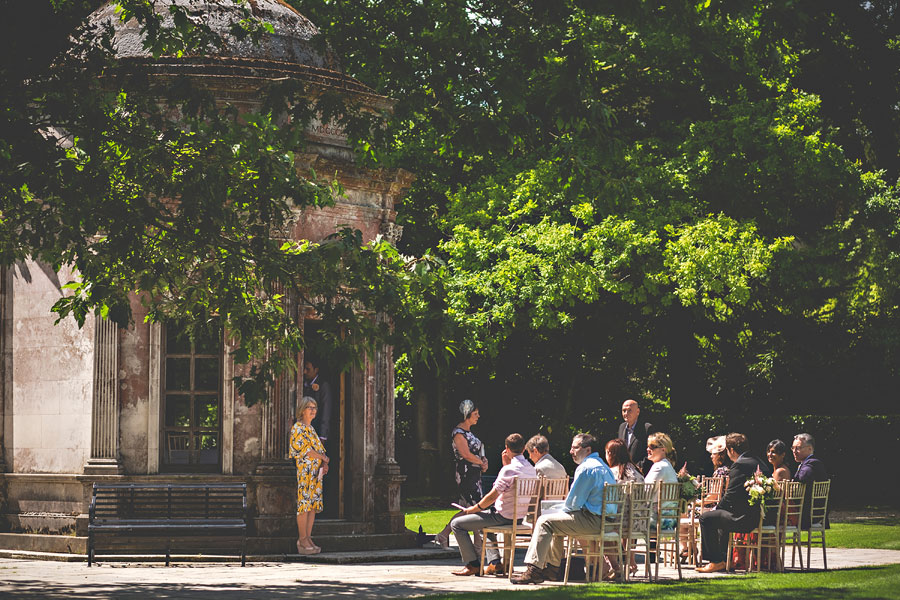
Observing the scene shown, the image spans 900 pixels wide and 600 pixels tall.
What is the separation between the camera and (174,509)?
1562cm

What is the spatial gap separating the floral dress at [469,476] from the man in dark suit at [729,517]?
8.87 ft

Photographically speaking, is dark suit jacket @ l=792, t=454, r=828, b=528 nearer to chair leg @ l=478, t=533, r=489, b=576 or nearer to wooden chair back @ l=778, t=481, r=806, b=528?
wooden chair back @ l=778, t=481, r=806, b=528

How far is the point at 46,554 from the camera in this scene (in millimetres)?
15703

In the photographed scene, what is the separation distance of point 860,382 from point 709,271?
33.1 feet

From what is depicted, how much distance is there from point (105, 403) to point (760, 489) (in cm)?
819

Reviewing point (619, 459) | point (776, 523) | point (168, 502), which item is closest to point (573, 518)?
point (619, 459)

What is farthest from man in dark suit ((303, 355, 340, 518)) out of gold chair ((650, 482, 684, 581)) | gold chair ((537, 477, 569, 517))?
gold chair ((650, 482, 684, 581))

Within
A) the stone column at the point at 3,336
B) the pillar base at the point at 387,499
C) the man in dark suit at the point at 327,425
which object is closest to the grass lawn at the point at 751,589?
the pillar base at the point at 387,499

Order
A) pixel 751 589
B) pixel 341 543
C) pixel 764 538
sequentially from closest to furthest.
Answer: pixel 751 589
pixel 764 538
pixel 341 543

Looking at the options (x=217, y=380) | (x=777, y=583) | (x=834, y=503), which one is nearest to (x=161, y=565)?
(x=217, y=380)

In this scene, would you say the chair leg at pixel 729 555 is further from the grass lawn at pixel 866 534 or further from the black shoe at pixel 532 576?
the grass lawn at pixel 866 534

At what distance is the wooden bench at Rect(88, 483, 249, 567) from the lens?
14797mm

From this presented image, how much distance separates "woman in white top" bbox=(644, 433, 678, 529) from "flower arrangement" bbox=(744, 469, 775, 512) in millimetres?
789

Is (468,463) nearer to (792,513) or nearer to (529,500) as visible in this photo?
(529,500)
